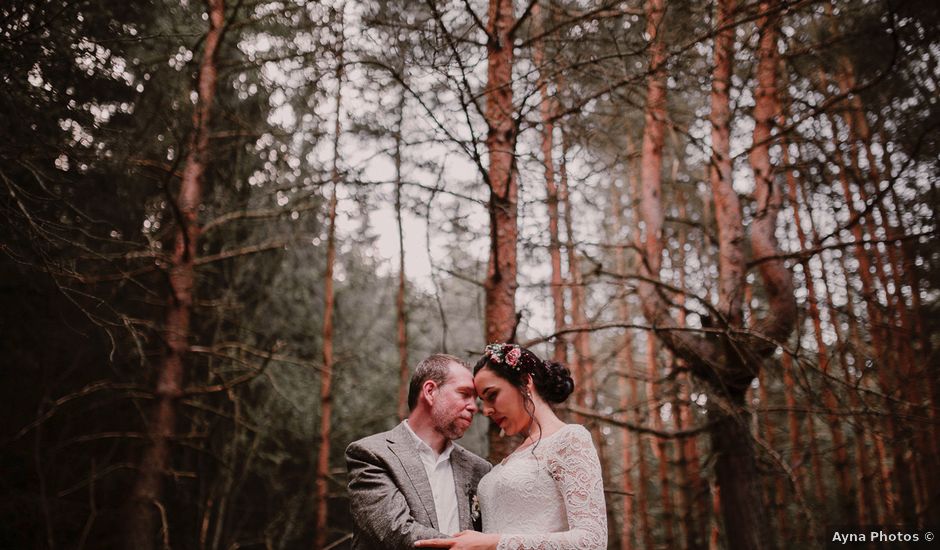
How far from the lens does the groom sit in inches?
83.7

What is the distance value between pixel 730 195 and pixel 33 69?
502 cm

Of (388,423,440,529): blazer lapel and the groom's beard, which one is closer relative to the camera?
(388,423,440,529): blazer lapel

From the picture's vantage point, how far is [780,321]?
4309mm

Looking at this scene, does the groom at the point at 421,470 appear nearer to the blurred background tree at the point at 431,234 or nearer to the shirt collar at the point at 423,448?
the shirt collar at the point at 423,448

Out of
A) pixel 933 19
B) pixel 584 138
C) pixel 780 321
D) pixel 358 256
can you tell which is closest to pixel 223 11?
pixel 584 138

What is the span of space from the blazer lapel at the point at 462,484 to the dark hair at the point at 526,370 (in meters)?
0.42

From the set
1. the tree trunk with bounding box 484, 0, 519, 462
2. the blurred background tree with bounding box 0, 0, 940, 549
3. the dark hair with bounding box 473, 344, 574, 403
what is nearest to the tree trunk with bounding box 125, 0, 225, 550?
the blurred background tree with bounding box 0, 0, 940, 549

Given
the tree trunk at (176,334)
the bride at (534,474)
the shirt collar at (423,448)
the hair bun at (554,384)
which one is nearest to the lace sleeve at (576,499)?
the bride at (534,474)

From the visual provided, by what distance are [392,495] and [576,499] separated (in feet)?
2.41

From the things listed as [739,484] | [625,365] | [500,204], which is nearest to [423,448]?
[500,204]

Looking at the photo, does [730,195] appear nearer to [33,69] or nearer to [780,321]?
[780,321]

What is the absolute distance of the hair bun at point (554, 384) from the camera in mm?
2559

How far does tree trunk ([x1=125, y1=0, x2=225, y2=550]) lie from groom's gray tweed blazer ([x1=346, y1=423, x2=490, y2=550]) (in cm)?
301

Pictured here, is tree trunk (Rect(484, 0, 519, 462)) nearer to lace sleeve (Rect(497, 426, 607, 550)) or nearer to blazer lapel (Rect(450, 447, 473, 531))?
blazer lapel (Rect(450, 447, 473, 531))
